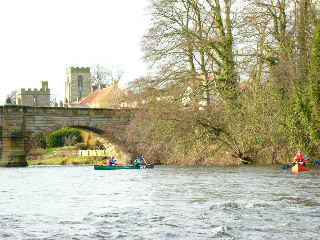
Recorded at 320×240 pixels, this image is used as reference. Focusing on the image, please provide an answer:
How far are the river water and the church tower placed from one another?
8269cm

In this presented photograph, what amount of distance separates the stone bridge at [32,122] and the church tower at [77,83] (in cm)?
6049

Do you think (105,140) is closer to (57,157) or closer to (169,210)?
(57,157)

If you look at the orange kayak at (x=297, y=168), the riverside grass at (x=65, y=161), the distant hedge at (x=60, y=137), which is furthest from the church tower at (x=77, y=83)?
the orange kayak at (x=297, y=168)

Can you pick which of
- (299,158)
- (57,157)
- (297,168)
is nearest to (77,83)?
(57,157)

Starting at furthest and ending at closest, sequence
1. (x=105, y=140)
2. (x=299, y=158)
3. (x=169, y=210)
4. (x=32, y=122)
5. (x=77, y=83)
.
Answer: (x=77, y=83) → (x=105, y=140) → (x=32, y=122) → (x=299, y=158) → (x=169, y=210)

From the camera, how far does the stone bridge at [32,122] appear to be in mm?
42281

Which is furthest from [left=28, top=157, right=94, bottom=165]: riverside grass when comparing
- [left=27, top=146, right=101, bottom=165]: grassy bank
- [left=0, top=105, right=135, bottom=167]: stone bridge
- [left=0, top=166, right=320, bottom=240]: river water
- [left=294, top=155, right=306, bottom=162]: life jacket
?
[left=0, top=166, right=320, bottom=240]: river water

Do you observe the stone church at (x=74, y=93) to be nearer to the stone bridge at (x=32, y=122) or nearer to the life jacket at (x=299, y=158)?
the stone bridge at (x=32, y=122)

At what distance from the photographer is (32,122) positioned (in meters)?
42.8

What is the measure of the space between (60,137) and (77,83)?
39120mm

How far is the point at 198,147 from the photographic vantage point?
33.5 meters

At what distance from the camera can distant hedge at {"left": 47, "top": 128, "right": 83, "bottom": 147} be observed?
6731cm

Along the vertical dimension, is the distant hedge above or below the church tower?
below

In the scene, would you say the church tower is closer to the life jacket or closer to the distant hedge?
the distant hedge
